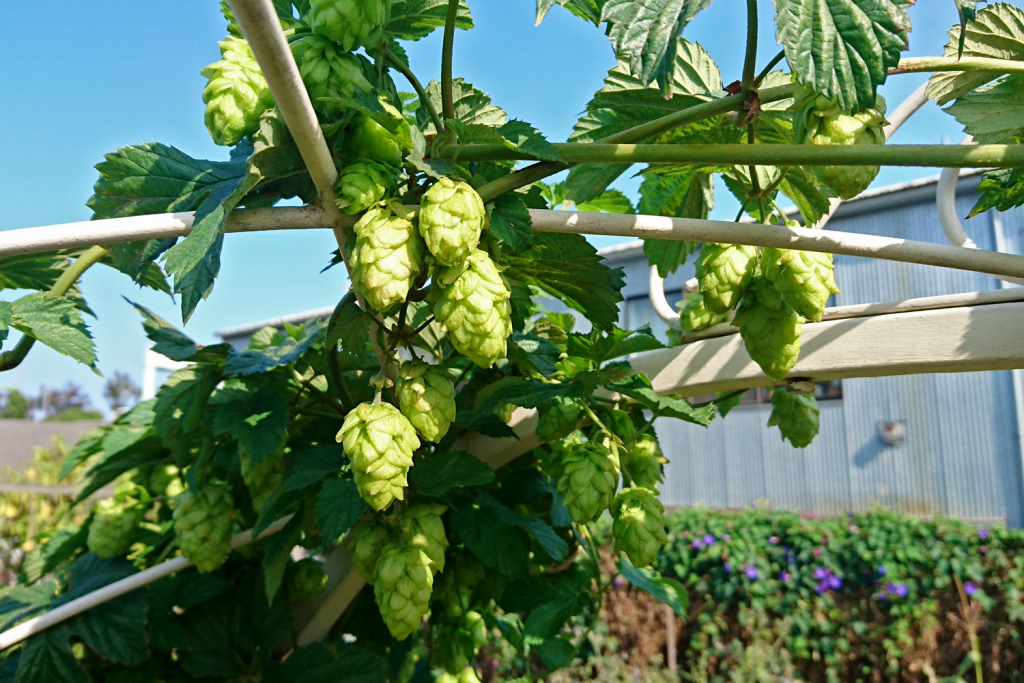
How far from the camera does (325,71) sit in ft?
1.42

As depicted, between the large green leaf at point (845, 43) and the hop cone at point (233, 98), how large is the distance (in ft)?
1.10

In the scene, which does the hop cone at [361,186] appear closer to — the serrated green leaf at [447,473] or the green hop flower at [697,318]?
the serrated green leaf at [447,473]

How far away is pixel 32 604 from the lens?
986mm

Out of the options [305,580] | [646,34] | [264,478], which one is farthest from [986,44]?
[305,580]

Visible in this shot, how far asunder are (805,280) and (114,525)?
39.8 inches

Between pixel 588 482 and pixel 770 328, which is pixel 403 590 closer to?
pixel 588 482

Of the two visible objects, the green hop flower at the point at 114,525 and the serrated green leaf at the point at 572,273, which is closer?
the serrated green leaf at the point at 572,273

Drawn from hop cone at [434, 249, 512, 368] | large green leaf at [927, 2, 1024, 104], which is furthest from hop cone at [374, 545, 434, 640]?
large green leaf at [927, 2, 1024, 104]

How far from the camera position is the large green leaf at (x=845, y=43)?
Result: 431 mm

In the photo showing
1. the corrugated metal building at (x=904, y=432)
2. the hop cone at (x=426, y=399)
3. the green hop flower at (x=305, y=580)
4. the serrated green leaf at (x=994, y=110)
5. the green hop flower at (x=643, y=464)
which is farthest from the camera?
the corrugated metal building at (x=904, y=432)

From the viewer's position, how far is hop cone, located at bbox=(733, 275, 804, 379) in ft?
2.19

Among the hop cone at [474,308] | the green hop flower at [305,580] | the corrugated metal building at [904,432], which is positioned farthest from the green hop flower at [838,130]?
the corrugated metal building at [904,432]

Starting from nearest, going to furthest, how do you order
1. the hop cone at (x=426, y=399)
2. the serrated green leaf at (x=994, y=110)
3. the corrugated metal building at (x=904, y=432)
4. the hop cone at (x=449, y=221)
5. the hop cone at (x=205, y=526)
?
the hop cone at (x=449, y=221)
the hop cone at (x=426, y=399)
the serrated green leaf at (x=994, y=110)
the hop cone at (x=205, y=526)
the corrugated metal building at (x=904, y=432)

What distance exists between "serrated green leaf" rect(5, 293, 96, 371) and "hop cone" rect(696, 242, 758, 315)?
61cm
